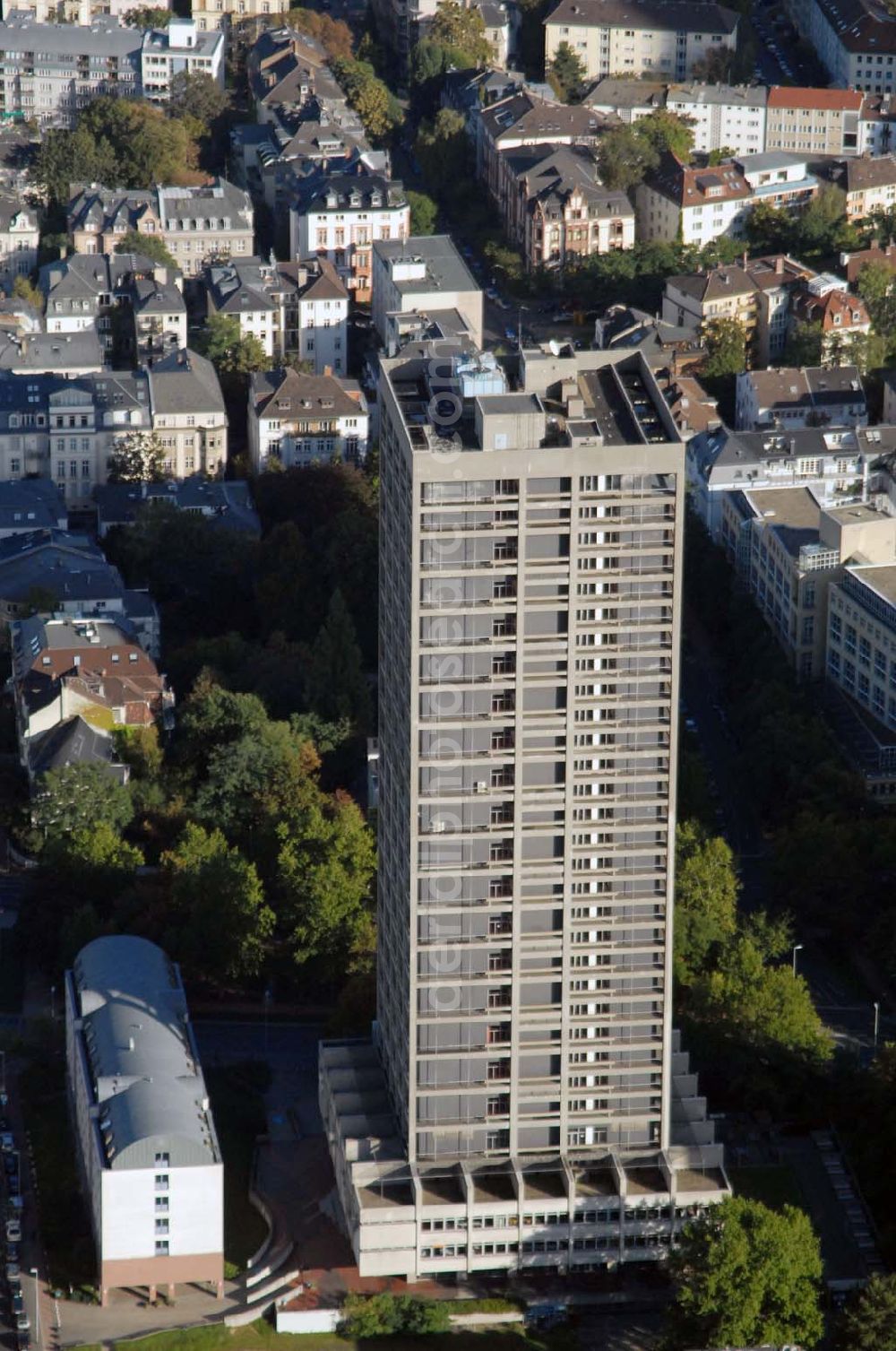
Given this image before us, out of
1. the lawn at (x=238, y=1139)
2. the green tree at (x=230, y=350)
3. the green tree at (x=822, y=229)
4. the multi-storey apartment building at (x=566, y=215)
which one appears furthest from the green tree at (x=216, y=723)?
the green tree at (x=822, y=229)

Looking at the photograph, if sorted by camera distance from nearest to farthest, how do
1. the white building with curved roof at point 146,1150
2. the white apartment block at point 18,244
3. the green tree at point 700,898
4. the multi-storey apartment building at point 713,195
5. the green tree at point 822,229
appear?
the white building with curved roof at point 146,1150, the green tree at point 700,898, the white apartment block at point 18,244, the green tree at point 822,229, the multi-storey apartment building at point 713,195

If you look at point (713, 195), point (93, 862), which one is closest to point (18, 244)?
point (713, 195)

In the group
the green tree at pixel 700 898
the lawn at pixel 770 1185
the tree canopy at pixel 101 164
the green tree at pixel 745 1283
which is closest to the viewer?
the green tree at pixel 745 1283

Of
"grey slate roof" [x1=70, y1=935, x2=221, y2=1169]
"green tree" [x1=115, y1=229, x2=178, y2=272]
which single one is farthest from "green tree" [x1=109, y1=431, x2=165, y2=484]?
"grey slate roof" [x1=70, y1=935, x2=221, y2=1169]

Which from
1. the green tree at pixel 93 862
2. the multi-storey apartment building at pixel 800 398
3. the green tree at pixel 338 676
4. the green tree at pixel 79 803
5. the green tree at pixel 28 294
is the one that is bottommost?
the green tree at pixel 93 862

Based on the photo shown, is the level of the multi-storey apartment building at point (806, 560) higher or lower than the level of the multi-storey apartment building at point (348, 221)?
lower

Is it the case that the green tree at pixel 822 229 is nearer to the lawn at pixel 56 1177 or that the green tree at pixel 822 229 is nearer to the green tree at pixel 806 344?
the green tree at pixel 806 344
